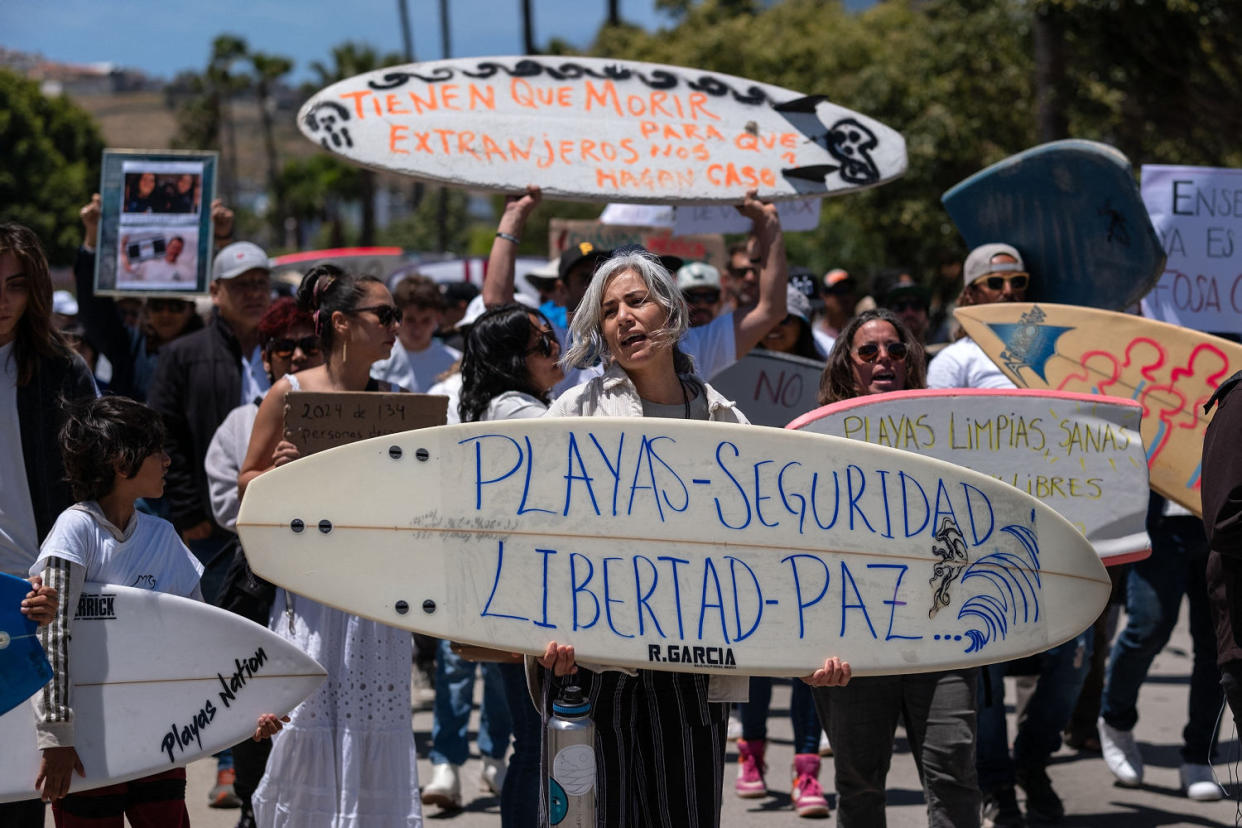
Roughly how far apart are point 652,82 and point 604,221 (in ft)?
9.90

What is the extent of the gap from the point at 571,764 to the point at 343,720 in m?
1.14

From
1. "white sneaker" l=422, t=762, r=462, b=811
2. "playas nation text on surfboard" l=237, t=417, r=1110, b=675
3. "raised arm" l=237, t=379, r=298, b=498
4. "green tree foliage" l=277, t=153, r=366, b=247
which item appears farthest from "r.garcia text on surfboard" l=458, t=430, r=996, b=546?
"green tree foliage" l=277, t=153, r=366, b=247

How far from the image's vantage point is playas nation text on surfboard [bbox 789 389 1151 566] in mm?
3812

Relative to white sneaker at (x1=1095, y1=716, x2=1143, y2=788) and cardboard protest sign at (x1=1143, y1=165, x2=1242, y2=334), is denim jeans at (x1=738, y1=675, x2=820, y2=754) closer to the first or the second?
white sneaker at (x1=1095, y1=716, x2=1143, y2=788)

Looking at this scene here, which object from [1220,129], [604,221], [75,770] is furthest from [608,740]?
[1220,129]

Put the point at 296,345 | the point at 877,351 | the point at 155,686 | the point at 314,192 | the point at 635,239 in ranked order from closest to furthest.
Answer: the point at 155,686
the point at 877,351
the point at 296,345
the point at 635,239
the point at 314,192

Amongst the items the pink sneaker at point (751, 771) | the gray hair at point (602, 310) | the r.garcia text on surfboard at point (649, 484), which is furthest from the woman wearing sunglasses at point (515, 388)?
the pink sneaker at point (751, 771)

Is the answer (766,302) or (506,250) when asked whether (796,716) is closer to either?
(766,302)

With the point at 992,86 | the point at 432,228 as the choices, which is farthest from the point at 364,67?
the point at 992,86

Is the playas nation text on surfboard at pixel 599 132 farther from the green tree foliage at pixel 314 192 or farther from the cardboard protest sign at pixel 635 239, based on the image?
the green tree foliage at pixel 314 192

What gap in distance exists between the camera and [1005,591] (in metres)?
3.15

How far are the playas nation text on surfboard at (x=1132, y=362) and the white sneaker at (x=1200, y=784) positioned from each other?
1.47m

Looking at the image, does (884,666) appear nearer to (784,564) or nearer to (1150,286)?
(784,564)

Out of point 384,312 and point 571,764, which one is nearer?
point 571,764
